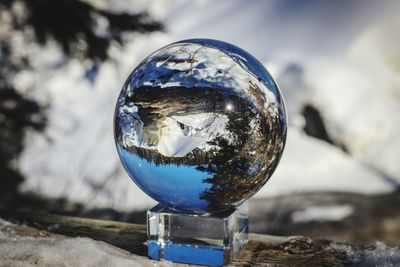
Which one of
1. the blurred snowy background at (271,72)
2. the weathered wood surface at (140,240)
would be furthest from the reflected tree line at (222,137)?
the blurred snowy background at (271,72)

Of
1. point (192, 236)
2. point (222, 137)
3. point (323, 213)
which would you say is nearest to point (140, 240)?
point (192, 236)

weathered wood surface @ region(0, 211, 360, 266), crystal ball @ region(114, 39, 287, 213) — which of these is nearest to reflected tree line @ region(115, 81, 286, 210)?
crystal ball @ region(114, 39, 287, 213)

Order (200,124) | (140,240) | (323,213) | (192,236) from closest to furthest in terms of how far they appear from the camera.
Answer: (200,124) < (192,236) < (140,240) < (323,213)

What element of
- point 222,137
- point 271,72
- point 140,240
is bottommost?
point 140,240

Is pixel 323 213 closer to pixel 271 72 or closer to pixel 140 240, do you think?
pixel 271 72

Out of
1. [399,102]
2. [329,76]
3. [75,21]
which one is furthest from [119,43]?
[399,102]

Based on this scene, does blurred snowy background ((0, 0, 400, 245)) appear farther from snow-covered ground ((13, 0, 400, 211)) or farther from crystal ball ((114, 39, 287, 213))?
crystal ball ((114, 39, 287, 213))

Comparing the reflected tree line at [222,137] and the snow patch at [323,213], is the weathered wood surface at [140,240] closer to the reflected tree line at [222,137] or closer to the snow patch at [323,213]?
the reflected tree line at [222,137]
